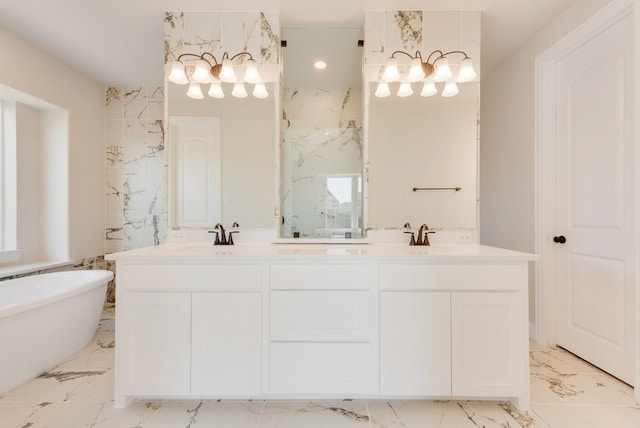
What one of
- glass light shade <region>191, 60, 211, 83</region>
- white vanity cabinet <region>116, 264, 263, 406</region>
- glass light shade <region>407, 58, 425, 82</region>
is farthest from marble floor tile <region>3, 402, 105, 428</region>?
glass light shade <region>407, 58, 425, 82</region>

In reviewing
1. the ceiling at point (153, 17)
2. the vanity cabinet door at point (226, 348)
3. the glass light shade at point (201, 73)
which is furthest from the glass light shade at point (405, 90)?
the vanity cabinet door at point (226, 348)

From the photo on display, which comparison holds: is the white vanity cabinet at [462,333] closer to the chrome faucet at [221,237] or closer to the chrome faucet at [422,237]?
the chrome faucet at [422,237]

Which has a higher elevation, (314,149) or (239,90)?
(239,90)

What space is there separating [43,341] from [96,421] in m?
0.80

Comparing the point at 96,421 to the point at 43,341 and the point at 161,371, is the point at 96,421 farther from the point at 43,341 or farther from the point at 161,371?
the point at 43,341

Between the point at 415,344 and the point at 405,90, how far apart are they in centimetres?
169

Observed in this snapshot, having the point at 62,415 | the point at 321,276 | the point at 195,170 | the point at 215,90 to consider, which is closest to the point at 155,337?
the point at 62,415

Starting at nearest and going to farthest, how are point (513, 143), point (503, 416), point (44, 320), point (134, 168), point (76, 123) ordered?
point (503, 416) < point (44, 320) < point (513, 143) < point (76, 123) < point (134, 168)

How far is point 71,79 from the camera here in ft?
9.85

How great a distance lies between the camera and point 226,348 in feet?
5.34

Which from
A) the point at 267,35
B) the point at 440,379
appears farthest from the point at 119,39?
the point at 440,379

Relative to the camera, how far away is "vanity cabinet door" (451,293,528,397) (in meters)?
1.61

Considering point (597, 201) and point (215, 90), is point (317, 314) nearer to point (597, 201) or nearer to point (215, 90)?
point (215, 90)

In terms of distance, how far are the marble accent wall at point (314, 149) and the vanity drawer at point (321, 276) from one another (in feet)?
2.62
